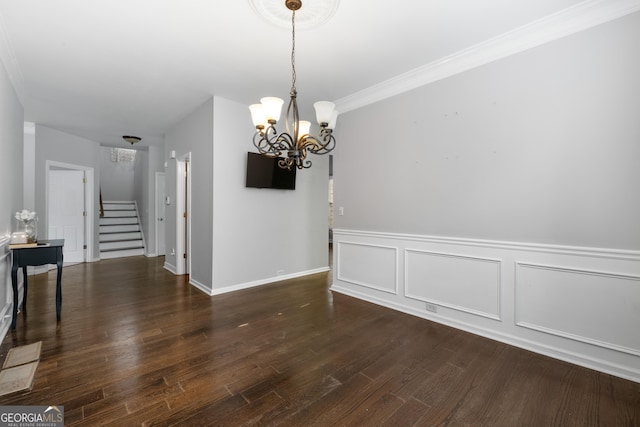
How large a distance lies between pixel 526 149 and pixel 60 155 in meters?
7.55

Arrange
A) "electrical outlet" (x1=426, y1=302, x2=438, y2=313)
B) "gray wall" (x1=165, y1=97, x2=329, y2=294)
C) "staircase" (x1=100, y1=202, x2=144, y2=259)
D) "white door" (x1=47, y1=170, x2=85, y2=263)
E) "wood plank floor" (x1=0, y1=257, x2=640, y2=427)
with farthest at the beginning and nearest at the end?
"staircase" (x1=100, y1=202, x2=144, y2=259) → "white door" (x1=47, y1=170, x2=85, y2=263) → "gray wall" (x1=165, y1=97, x2=329, y2=294) → "electrical outlet" (x1=426, y1=302, x2=438, y2=313) → "wood plank floor" (x1=0, y1=257, x2=640, y2=427)

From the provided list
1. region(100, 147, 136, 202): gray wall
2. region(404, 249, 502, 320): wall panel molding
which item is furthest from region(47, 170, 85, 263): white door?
region(404, 249, 502, 320): wall panel molding

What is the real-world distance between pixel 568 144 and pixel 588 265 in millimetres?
962

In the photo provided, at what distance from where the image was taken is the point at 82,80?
3.40 meters

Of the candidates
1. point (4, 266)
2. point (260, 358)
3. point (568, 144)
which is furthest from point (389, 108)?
point (4, 266)

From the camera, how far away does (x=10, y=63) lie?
287 centimetres

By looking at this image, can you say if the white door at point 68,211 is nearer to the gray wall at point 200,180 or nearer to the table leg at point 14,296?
the gray wall at point 200,180

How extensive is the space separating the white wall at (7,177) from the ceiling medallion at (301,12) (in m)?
2.52

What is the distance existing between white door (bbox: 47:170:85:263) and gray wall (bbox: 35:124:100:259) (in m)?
0.24

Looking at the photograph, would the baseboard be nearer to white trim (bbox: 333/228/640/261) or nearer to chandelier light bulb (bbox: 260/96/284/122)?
white trim (bbox: 333/228/640/261)

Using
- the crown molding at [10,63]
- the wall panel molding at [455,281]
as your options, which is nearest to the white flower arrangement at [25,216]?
the crown molding at [10,63]

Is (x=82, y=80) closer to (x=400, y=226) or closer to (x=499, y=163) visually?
(x=400, y=226)

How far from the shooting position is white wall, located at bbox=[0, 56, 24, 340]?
2686 mm

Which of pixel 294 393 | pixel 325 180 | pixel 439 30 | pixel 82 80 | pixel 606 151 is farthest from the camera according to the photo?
pixel 325 180
